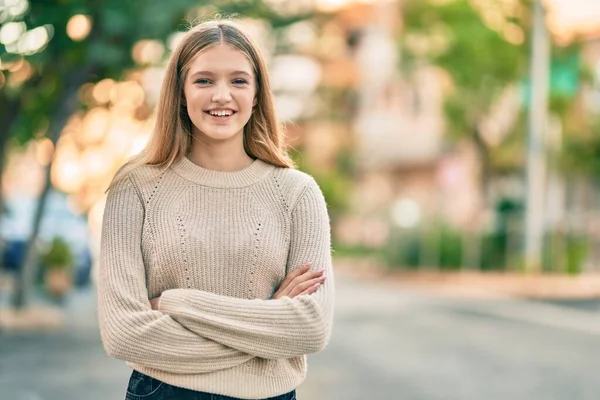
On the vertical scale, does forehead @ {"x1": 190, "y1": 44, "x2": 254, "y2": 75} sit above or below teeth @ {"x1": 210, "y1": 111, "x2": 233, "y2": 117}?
above

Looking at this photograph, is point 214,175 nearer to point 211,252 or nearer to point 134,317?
point 211,252

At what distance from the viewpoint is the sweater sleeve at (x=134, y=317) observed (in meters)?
2.76

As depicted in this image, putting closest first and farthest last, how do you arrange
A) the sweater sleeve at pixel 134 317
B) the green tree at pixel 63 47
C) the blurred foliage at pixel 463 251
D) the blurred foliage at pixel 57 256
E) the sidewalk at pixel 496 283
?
the sweater sleeve at pixel 134 317 → the green tree at pixel 63 47 → the blurred foliage at pixel 57 256 → the sidewalk at pixel 496 283 → the blurred foliage at pixel 463 251

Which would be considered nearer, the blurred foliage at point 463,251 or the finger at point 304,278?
the finger at point 304,278

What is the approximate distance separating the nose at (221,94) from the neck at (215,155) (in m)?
0.15

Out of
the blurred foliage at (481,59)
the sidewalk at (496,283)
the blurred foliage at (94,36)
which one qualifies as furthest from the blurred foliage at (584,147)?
the blurred foliage at (94,36)

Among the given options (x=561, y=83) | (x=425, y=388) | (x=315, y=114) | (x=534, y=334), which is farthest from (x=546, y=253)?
(x=315, y=114)

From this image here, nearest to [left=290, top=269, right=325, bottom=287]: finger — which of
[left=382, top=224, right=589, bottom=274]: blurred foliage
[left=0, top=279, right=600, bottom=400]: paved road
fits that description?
[left=0, top=279, right=600, bottom=400]: paved road

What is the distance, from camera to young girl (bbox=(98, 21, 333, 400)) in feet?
9.12

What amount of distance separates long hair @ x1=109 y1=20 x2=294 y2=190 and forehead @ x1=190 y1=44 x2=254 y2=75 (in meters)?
0.01

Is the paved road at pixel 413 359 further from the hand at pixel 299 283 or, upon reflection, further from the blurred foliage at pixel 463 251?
the hand at pixel 299 283

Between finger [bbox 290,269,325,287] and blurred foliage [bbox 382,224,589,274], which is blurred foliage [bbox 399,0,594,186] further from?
finger [bbox 290,269,325,287]

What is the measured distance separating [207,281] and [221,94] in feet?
1.60

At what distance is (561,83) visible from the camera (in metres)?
27.8
